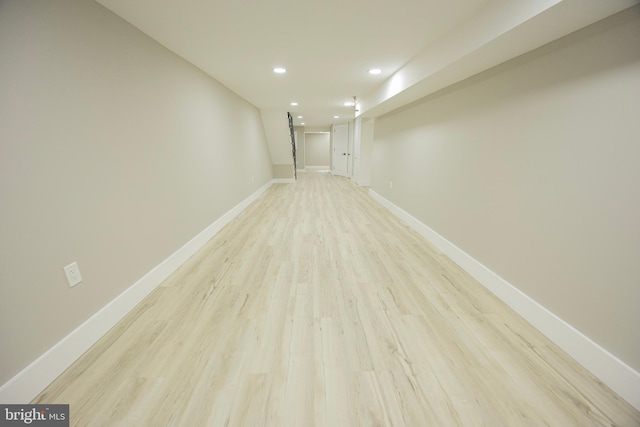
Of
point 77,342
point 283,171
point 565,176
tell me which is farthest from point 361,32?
point 283,171

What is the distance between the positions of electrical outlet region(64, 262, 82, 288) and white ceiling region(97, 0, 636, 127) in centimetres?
172

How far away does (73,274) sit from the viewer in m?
1.38

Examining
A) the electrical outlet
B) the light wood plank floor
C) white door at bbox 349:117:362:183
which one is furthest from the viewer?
white door at bbox 349:117:362:183

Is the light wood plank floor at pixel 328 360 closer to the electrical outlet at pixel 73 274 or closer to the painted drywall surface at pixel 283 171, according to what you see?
the electrical outlet at pixel 73 274

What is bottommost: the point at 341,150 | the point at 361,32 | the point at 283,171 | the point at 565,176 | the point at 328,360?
the point at 328,360

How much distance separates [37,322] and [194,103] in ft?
8.12

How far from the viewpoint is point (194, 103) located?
279 cm

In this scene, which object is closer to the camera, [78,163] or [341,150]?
[78,163]

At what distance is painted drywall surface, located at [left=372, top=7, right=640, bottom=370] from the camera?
1147 millimetres

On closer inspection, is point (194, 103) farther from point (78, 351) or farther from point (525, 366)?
point (525, 366)

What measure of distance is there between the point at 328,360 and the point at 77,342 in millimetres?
1505

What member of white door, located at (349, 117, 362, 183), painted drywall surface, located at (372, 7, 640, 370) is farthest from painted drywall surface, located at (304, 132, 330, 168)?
painted drywall surface, located at (372, 7, 640, 370)

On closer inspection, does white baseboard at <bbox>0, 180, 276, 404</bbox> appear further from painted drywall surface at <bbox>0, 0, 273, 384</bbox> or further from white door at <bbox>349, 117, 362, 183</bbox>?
white door at <bbox>349, 117, 362, 183</bbox>

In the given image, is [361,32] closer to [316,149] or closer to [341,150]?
[341,150]
